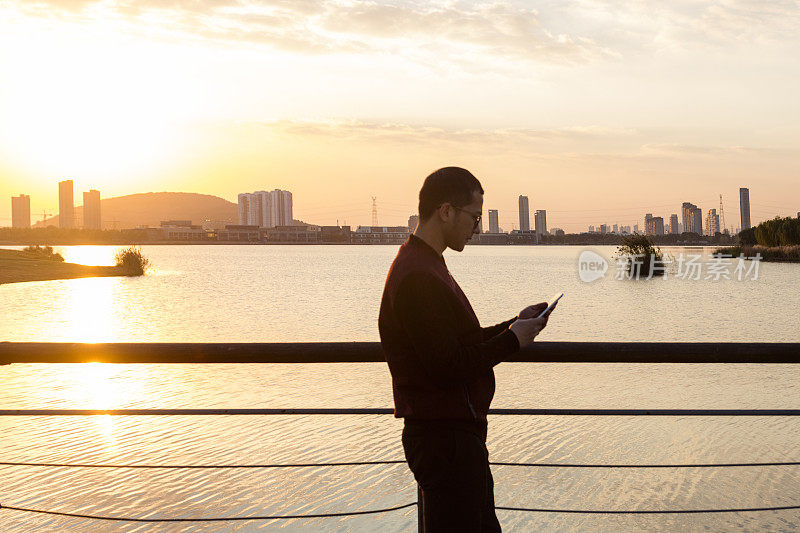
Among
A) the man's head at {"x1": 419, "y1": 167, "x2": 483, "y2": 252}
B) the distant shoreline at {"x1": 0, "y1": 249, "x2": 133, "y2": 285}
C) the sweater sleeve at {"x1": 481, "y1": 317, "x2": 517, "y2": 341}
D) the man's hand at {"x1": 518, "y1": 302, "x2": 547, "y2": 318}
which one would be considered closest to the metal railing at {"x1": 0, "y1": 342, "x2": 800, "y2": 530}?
the sweater sleeve at {"x1": 481, "y1": 317, "x2": 517, "y2": 341}

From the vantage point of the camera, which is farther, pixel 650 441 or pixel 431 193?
pixel 650 441

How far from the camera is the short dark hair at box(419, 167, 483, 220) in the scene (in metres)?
2.23

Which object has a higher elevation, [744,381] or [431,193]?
[431,193]

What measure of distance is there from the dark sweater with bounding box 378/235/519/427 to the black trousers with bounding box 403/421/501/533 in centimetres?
5

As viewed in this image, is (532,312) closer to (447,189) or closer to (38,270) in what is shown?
(447,189)

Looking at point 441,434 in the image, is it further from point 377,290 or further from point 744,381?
point 377,290

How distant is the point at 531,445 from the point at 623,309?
32.1m

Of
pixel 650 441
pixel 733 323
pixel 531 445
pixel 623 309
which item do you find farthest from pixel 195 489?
pixel 623 309

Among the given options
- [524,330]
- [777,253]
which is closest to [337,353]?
[524,330]

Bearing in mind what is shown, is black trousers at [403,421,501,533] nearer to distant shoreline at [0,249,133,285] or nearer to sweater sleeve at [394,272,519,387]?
sweater sleeve at [394,272,519,387]

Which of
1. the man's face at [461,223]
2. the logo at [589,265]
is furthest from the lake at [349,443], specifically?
the man's face at [461,223]

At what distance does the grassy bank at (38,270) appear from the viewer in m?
60.0

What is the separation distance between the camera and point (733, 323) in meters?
35.3

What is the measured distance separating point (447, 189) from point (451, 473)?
84 centimetres
